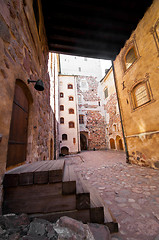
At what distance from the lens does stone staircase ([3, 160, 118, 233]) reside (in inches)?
47.2

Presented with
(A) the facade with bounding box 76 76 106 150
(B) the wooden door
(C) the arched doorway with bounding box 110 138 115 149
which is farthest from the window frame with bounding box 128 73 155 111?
(A) the facade with bounding box 76 76 106 150

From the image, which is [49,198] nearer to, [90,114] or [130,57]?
[130,57]

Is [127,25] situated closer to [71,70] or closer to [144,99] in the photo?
[144,99]

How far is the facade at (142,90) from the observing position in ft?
12.9

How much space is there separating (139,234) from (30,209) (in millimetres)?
1358

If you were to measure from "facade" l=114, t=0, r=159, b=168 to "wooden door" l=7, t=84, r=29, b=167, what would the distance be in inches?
178

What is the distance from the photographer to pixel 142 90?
4621mm

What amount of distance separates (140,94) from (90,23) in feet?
13.7

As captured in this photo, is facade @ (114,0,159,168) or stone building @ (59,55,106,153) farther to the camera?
stone building @ (59,55,106,153)

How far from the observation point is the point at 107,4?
4168mm

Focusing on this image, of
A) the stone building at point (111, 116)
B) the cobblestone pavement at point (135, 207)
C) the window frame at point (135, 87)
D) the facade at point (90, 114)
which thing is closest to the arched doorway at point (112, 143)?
the stone building at point (111, 116)

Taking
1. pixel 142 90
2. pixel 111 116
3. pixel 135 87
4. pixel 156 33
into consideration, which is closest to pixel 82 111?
pixel 111 116

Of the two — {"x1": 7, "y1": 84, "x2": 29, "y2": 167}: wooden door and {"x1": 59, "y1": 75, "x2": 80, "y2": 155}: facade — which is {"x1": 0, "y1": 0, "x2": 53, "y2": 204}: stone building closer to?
{"x1": 7, "y1": 84, "x2": 29, "y2": 167}: wooden door

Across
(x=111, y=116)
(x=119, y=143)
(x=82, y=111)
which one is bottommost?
(x=119, y=143)
